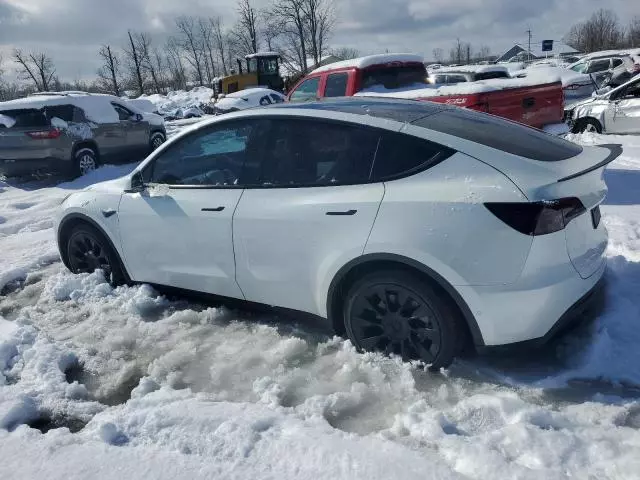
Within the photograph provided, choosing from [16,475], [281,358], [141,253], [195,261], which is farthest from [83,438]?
[141,253]

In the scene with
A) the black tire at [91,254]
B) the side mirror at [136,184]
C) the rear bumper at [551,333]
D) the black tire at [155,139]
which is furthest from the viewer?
the black tire at [155,139]

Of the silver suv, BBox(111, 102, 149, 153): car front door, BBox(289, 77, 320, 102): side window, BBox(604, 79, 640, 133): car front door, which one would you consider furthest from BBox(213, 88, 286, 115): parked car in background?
BBox(604, 79, 640, 133): car front door

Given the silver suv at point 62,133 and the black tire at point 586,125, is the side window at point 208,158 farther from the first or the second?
the black tire at point 586,125

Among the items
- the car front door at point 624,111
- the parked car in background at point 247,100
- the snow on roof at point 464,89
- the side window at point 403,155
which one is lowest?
the car front door at point 624,111

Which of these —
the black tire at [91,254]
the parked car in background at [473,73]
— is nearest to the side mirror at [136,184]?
the black tire at [91,254]

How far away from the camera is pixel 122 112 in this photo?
1273 cm

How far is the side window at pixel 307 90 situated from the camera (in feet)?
31.3

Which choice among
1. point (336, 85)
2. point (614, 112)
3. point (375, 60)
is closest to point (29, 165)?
point (336, 85)

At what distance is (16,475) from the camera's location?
99.1 inches

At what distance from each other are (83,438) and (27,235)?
5.29 meters

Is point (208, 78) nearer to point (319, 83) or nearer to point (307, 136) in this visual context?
point (319, 83)

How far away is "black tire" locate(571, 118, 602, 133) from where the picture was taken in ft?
35.6

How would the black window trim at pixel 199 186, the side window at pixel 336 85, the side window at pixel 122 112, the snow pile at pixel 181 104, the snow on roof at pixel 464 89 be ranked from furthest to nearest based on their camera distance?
1. the snow pile at pixel 181 104
2. the side window at pixel 122 112
3. the side window at pixel 336 85
4. the snow on roof at pixel 464 89
5. the black window trim at pixel 199 186

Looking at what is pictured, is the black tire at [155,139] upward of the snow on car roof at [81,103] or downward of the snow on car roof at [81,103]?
downward
